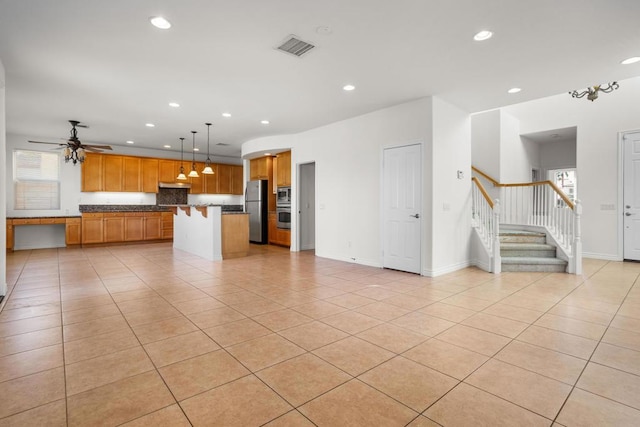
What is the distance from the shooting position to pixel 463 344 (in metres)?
2.61

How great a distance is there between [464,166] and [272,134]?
14.9 ft

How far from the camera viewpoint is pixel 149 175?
31.9ft

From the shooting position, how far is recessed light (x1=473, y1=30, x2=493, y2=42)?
3.12 meters

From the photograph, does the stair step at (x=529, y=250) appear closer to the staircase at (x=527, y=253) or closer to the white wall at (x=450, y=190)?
the staircase at (x=527, y=253)

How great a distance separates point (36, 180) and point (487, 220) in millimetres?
11049

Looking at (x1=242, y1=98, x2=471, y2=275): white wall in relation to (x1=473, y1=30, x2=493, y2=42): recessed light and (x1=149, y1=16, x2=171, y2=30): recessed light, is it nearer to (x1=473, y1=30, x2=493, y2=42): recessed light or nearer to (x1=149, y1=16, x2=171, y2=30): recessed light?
(x1=473, y1=30, x2=493, y2=42): recessed light

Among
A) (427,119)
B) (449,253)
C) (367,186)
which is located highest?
(427,119)

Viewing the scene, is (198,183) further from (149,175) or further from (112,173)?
(112,173)

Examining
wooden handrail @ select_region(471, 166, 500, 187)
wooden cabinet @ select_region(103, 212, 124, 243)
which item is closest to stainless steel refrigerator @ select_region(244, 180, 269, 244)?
wooden cabinet @ select_region(103, 212, 124, 243)

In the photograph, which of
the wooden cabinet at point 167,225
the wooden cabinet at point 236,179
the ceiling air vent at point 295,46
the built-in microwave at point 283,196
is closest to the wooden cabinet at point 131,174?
the wooden cabinet at point 167,225

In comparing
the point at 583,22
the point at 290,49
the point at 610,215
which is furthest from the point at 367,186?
the point at 610,215

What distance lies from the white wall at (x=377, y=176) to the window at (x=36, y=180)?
6943 millimetres

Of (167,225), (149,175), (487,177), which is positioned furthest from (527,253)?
(149,175)

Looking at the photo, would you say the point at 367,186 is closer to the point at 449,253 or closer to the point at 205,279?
the point at 449,253
